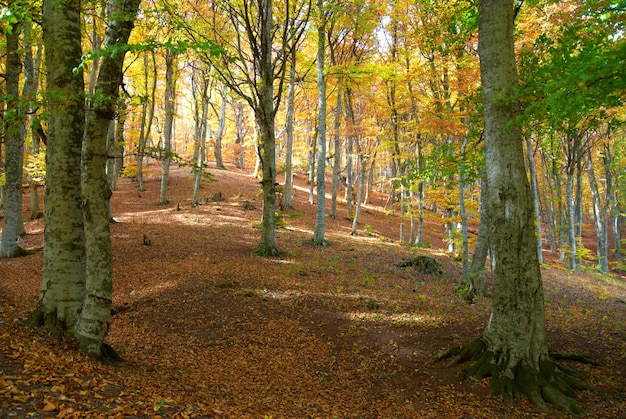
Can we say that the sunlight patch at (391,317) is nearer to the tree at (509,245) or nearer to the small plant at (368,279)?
the tree at (509,245)

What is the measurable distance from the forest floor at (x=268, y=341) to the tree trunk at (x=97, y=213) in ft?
0.92

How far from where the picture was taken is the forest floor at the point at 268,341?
4.09 meters

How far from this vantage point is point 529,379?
15.9 ft

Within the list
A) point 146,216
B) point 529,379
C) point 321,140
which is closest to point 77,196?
point 529,379

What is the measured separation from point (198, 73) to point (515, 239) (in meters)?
21.3

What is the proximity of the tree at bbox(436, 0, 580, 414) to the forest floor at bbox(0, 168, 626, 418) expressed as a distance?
14.4 inches

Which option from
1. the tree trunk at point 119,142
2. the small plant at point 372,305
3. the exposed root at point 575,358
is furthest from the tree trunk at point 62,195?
the exposed root at point 575,358

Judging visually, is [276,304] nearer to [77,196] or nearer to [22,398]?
[77,196]

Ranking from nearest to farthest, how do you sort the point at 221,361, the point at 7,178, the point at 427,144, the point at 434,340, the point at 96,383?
the point at 96,383
the point at 221,361
the point at 434,340
the point at 7,178
the point at 427,144

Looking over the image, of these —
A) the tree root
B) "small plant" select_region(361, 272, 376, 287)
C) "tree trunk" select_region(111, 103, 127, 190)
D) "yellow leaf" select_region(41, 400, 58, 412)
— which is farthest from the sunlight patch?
"tree trunk" select_region(111, 103, 127, 190)

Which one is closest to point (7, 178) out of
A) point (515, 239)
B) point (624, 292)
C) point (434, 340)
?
point (434, 340)

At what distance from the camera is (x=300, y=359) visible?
6.04m

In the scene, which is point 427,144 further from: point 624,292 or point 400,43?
point 624,292

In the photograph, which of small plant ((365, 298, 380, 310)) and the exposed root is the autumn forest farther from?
small plant ((365, 298, 380, 310))
